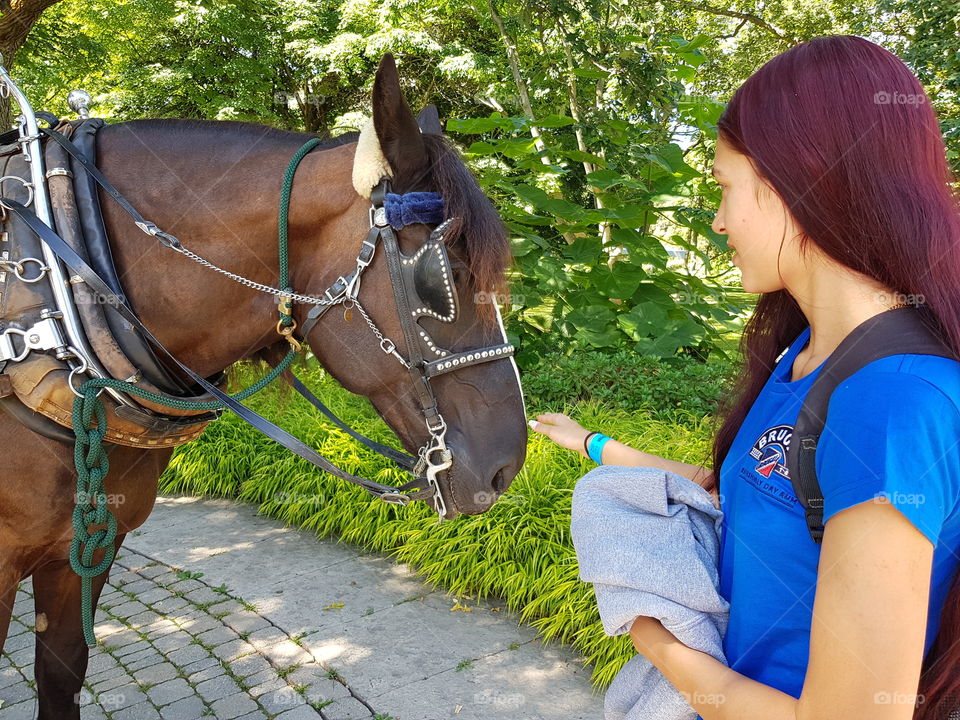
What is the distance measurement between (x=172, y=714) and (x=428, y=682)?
1.10 meters

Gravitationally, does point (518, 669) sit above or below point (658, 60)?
below

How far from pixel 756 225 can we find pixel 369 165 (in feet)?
3.16

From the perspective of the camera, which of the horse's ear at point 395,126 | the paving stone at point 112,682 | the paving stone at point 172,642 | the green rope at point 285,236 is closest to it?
the horse's ear at point 395,126

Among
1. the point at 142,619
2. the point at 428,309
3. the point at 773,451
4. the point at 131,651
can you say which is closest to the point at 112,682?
the point at 131,651

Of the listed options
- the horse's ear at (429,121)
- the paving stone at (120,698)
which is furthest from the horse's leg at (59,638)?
the horse's ear at (429,121)

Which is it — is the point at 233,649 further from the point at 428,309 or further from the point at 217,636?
the point at 428,309

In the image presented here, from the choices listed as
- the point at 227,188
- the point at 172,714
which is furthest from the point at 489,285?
the point at 172,714

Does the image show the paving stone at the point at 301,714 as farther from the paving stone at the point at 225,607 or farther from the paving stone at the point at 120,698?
the paving stone at the point at 225,607

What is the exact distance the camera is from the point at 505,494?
415 cm

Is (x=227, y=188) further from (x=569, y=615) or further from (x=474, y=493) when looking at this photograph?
(x=569, y=615)

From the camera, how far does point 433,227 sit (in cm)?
172

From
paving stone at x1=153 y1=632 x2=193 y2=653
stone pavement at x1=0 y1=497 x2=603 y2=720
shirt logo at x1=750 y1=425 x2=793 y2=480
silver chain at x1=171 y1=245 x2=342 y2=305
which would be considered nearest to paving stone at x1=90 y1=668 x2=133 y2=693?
stone pavement at x1=0 y1=497 x2=603 y2=720

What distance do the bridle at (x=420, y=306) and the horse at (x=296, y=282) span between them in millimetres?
21

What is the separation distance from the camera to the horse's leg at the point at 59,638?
2250 mm
